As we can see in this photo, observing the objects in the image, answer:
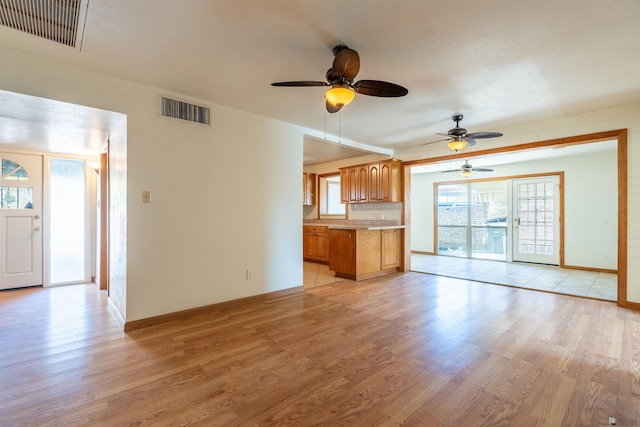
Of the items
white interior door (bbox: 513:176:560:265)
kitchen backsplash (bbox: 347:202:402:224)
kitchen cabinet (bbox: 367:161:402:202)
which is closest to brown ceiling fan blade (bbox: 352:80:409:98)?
kitchen cabinet (bbox: 367:161:402:202)

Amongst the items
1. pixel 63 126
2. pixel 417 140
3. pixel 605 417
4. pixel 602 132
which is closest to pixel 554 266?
pixel 602 132

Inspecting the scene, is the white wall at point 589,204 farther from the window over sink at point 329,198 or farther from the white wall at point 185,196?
the white wall at point 185,196

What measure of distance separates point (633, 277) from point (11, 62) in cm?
711

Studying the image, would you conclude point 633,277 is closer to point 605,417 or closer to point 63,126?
point 605,417

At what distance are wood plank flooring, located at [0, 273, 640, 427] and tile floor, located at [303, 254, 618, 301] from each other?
1044mm

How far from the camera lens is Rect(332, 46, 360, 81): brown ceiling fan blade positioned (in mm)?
2213

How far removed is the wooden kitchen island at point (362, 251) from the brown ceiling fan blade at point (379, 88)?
3.07 metres

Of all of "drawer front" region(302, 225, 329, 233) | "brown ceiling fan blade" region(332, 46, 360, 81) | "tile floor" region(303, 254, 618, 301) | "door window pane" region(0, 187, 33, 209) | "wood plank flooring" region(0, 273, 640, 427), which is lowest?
"tile floor" region(303, 254, 618, 301)

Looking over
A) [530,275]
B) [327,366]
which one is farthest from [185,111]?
[530,275]

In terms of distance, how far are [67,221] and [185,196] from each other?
10.8 feet

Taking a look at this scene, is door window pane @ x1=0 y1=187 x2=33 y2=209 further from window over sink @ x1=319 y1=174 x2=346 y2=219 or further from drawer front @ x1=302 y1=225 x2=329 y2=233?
window over sink @ x1=319 y1=174 x2=346 y2=219

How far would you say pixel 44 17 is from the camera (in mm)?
1971

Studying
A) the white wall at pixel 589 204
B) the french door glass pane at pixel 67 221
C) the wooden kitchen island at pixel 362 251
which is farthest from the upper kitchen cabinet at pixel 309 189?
the white wall at pixel 589 204

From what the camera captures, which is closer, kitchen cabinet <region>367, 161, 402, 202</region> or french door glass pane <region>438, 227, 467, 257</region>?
kitchen cabinet <region>367, 161, 402, 202</region>
